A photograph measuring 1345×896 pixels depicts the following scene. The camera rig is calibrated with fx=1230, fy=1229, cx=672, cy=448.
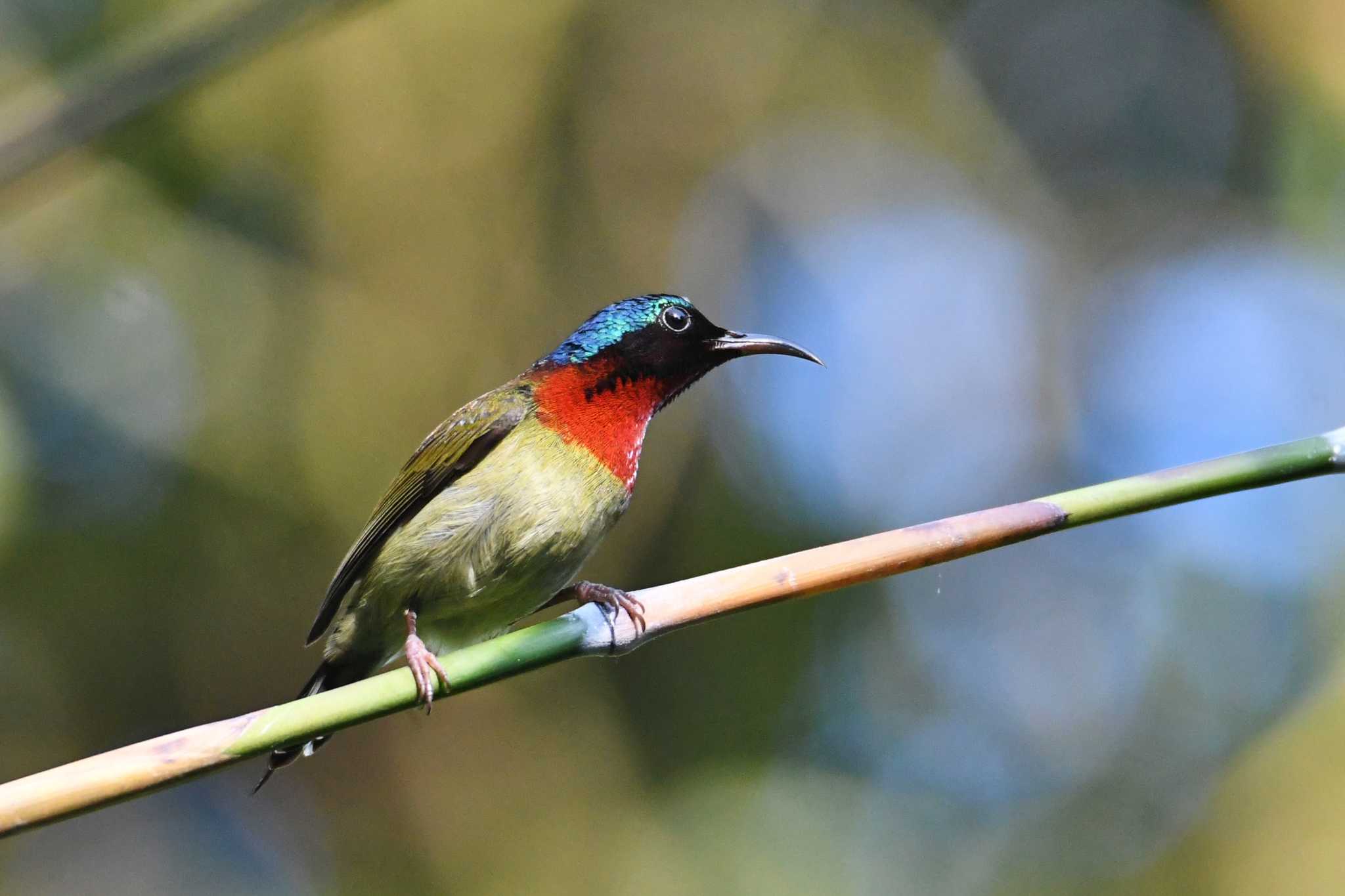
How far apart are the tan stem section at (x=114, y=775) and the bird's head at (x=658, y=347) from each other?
67.7 inches

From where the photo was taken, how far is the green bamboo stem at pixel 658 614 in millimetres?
1739

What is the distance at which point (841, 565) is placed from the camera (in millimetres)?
2100

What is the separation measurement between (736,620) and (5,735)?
352cm

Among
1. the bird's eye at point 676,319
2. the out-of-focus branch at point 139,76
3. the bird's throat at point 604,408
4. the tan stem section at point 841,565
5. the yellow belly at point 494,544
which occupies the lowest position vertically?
the tan stem section at point 841,565

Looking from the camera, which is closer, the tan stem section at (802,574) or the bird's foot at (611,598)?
the tan stem section at (802,574)

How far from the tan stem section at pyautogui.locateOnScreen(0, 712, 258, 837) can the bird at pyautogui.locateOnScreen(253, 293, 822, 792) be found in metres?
1.10

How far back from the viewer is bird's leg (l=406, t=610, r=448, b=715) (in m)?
2.28

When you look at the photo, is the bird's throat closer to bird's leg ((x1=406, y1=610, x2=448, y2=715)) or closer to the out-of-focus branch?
bird's leg ((x1=406, y1=610, x2=448, y2=715))

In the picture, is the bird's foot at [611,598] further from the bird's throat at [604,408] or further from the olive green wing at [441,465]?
the olive green wing at [441,465]

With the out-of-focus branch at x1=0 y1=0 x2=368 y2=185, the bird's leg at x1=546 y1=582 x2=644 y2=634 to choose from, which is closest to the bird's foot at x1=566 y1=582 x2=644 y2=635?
the bird's leg at x1=546 y1=582 x2=644 y2=634

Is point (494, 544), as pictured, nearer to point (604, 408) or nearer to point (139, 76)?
point (604, 408)

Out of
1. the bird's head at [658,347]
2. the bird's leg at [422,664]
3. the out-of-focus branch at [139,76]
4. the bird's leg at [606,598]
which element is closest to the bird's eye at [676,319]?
the bird's head at [658,347]

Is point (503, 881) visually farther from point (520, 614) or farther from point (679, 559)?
point (520, 614)

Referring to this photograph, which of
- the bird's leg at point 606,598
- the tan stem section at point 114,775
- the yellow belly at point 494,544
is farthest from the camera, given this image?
the yellow belly at point 494,544
